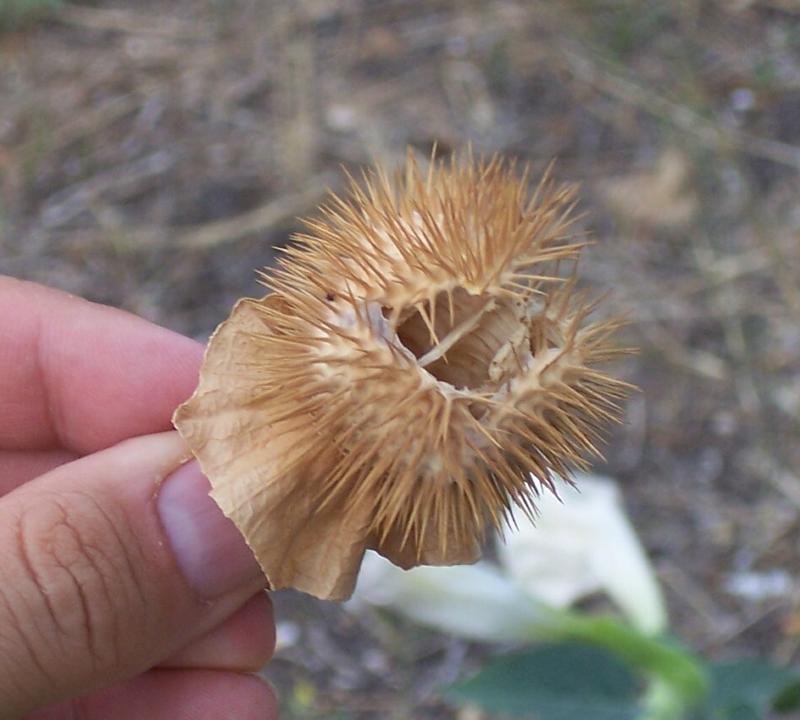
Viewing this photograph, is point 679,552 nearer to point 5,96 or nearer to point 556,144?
point 556,144

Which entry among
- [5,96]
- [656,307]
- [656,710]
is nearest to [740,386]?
[656,307]

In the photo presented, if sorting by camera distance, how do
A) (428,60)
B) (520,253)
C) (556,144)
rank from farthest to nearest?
(428,60) < (556,144) < (520,253)

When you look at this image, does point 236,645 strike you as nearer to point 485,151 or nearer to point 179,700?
point 179,700

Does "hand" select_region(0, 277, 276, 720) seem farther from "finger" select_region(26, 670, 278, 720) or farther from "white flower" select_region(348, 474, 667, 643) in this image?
"white flower" select_region(348, 474, 667, 643)

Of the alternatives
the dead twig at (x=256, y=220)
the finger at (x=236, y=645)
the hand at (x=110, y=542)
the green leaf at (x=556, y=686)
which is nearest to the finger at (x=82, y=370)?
the hand at (x=110, y=542)

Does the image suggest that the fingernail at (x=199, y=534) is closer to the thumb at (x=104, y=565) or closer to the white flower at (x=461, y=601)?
the thumb at (x=104, y=565)

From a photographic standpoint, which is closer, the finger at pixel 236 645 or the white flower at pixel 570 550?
the finger at pixel 236 645

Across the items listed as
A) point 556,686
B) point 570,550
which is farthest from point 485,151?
point 556,686
